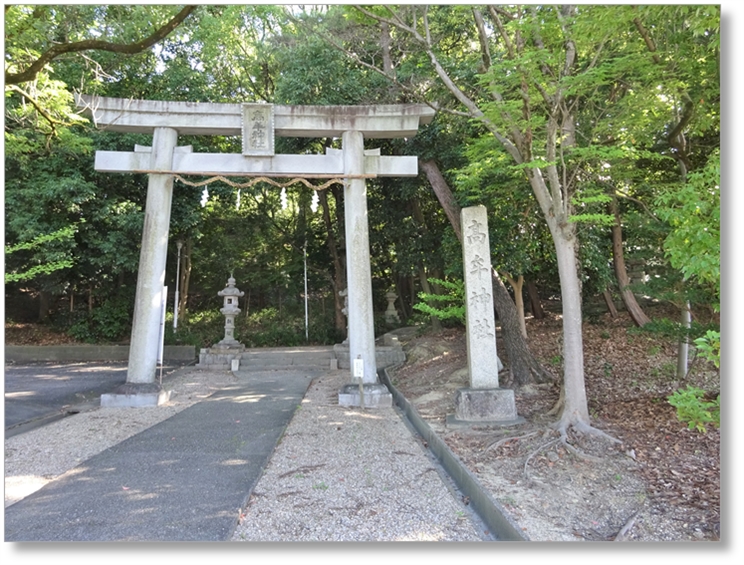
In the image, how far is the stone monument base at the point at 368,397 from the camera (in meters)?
6.75

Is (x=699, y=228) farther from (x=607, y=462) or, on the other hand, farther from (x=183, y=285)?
(x=183, y=285)

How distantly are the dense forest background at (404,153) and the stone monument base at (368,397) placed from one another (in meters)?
1.46

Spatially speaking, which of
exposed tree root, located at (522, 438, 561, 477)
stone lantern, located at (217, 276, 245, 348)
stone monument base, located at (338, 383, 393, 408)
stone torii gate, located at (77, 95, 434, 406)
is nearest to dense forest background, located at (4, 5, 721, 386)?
stone torii gate, located at (77, 95, 434, 406)

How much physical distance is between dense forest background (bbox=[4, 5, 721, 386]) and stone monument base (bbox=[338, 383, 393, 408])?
4.79 feet

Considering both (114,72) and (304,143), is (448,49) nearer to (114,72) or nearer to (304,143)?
(304,143)

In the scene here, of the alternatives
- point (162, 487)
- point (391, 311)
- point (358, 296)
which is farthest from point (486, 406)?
point (391, 311)

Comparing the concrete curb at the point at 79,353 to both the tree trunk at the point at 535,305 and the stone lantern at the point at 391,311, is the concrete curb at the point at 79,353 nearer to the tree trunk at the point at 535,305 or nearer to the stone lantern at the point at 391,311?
the stone lantern at the point at 391,311

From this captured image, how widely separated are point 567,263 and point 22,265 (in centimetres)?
1436

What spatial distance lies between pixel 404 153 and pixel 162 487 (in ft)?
24.3

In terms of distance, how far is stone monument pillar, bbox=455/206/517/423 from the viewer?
537cm

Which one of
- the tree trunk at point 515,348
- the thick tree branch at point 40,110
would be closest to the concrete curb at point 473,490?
the tree trunk at point 515,348

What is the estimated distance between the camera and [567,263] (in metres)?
4.62

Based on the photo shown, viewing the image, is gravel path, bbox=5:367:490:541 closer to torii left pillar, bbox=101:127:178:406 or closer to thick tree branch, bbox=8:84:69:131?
torii left pillar, bbox=101:127:178:406

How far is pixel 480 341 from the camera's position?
18.7 feet
